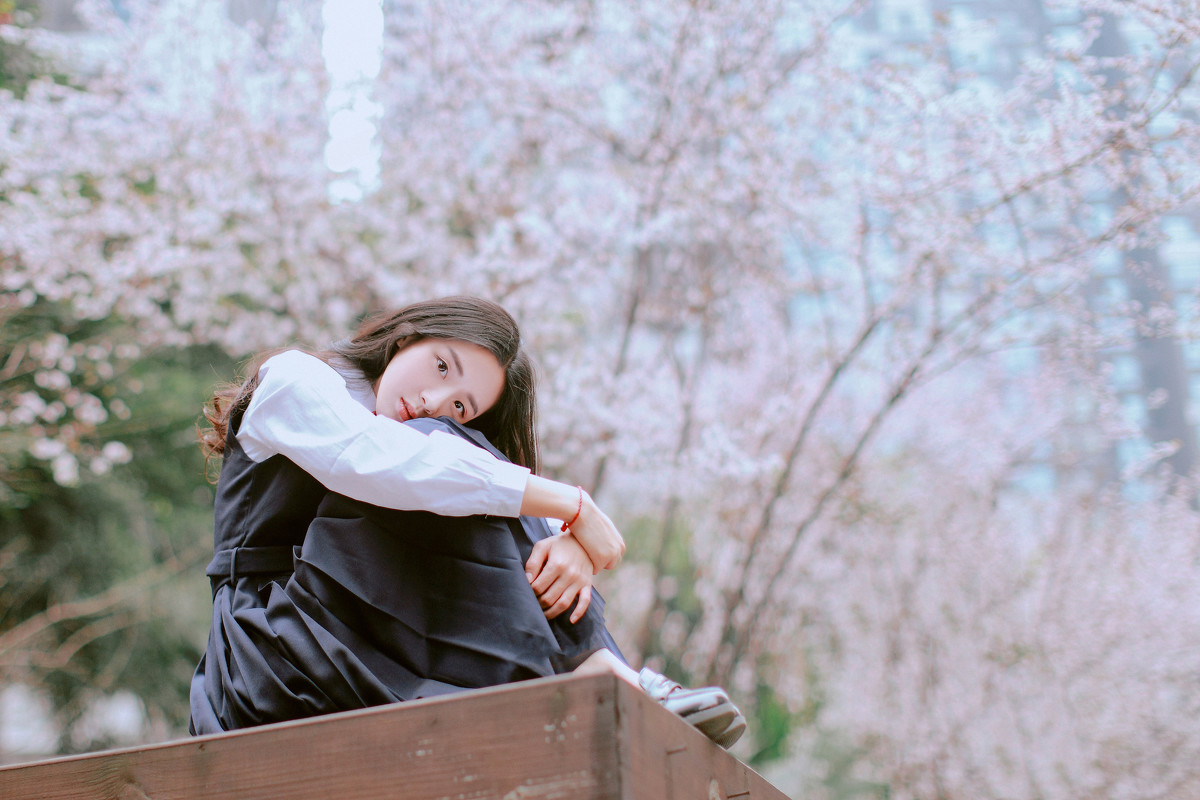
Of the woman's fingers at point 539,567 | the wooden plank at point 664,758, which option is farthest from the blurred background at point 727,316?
the wooden plank at point 664,758

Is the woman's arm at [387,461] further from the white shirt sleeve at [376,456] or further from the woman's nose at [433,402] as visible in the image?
the woman's nose at [433,402]

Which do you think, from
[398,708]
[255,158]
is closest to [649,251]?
[255,158]

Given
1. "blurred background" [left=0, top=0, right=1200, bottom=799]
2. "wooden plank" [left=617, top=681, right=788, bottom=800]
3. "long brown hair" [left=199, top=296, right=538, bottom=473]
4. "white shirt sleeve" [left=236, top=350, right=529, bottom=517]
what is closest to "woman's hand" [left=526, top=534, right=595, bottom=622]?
"white shirt sleeve" [left=236, top=350, right=529, bottom=517]

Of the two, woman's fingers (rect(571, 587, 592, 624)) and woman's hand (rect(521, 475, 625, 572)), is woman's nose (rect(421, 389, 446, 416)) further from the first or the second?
woman's fingers (rect(571, 587, 592, 624))

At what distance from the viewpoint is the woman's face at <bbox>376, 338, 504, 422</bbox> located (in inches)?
51.0

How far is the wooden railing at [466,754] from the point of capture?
2.46 feet

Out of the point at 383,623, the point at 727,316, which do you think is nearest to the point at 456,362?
the point at 383,623

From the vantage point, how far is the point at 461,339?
52.5 inches

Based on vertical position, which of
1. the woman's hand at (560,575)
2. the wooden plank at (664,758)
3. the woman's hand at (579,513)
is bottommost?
the wooden plank at (664,758)

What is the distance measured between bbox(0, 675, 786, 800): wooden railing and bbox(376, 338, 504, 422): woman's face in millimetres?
559

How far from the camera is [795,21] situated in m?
3.12

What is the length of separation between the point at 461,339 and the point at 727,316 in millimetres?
2658

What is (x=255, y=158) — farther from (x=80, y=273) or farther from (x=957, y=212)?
(x=957, y=212)

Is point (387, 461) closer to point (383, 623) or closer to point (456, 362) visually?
point (383, 623)
